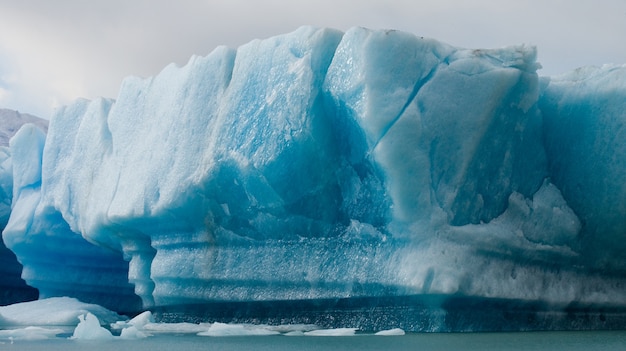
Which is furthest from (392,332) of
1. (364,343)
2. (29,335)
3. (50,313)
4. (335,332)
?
(50,313)

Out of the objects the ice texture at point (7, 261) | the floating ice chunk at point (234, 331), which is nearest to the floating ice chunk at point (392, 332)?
the floating ice chunk at point (234, 331)

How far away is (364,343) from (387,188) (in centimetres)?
168

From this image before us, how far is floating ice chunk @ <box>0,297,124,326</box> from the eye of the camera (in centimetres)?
891

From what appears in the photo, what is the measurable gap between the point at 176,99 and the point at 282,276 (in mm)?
2534

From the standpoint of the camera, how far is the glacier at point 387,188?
6410 millimetres

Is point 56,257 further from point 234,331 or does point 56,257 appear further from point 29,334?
point 234,331

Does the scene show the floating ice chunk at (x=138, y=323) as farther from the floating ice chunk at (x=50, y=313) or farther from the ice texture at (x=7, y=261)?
the ice texture at (x=7, y=261)

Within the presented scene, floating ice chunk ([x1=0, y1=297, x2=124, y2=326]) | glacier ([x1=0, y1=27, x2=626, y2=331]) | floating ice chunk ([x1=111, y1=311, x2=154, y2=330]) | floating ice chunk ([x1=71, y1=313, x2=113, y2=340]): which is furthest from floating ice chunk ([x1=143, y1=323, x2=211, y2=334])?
floating ice chunk ([x1=0, y1=297, x2=124, y2=326])

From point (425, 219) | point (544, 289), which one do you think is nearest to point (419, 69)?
point (425, 219)

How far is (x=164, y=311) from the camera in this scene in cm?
880

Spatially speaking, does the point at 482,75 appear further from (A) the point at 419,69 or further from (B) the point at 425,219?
(B) the point at 425,219

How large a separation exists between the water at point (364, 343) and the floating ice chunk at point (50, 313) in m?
2.85

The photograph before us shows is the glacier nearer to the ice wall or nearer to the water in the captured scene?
the water

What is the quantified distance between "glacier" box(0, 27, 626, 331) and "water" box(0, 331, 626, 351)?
2.27 feet
